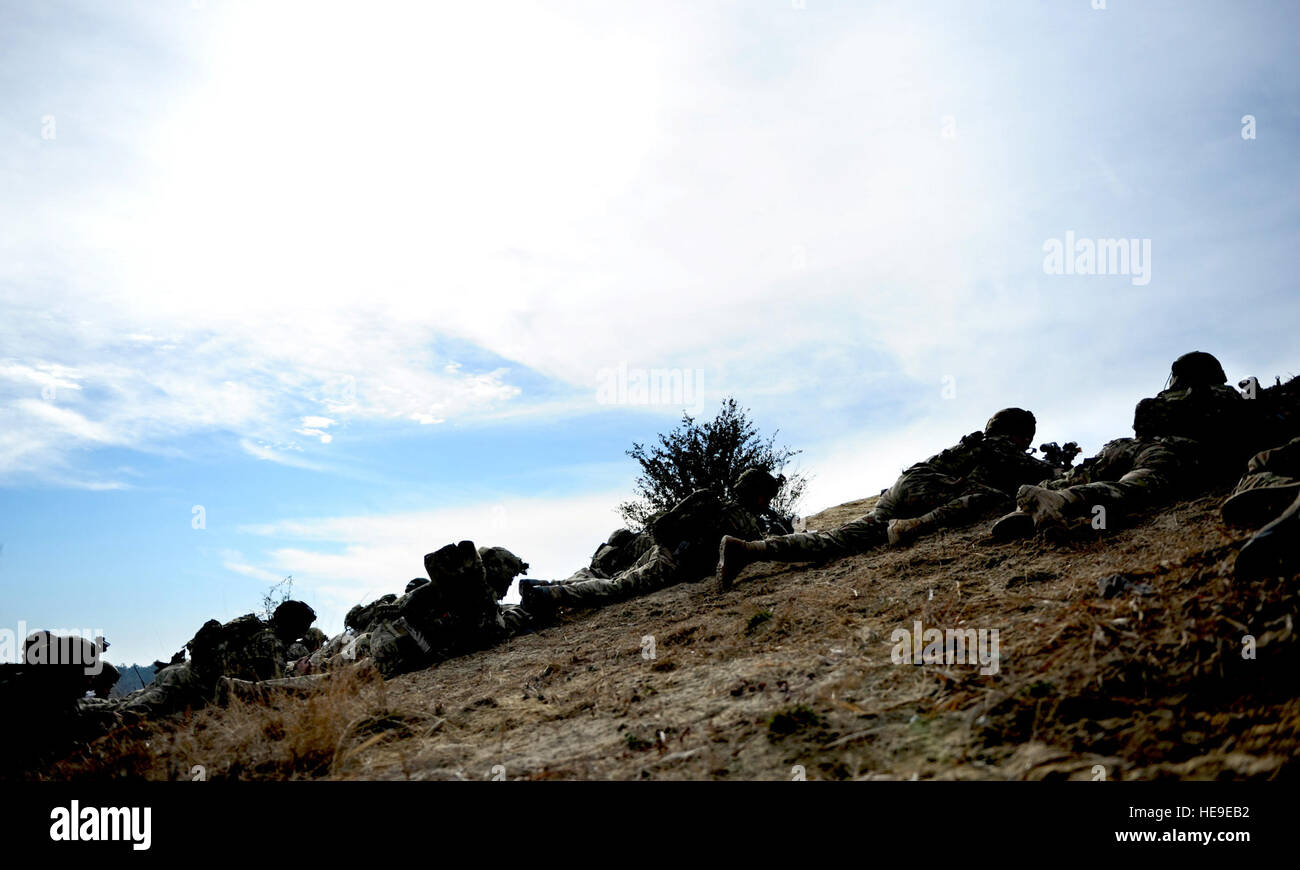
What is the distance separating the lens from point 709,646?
5.24 metres

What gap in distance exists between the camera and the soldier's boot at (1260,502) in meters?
4.55

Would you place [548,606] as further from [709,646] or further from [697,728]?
[697,728]

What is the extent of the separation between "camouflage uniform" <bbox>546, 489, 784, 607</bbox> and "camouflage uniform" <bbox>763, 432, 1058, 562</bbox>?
3.75 feet

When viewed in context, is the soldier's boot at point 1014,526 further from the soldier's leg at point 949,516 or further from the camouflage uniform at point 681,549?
the camouflage uniform at point 681,549

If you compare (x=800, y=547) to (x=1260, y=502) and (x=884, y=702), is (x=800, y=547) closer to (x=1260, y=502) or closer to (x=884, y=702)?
(x=1260, y=502)

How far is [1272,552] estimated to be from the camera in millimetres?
3463

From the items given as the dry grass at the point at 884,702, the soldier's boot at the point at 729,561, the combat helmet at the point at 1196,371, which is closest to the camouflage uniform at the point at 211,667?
the dry grass at the point at 884,702

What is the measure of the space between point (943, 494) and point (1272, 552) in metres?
5.36

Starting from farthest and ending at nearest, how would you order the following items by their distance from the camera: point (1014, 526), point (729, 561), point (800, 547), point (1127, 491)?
point (800, 547) → point (729, 561) → point (1127, 491) → point (1014, 526)

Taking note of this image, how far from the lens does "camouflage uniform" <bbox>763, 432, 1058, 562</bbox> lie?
8.53 m

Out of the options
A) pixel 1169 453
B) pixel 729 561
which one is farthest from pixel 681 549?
pixel 1169 453

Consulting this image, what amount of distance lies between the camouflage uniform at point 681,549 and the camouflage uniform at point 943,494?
114 centimetres

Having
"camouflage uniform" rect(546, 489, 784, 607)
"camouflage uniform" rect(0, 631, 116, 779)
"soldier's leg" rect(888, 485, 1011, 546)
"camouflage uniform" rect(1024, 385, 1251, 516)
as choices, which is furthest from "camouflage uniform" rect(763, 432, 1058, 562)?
"camouflage uniform" rect(0, 631, 116, 779)
